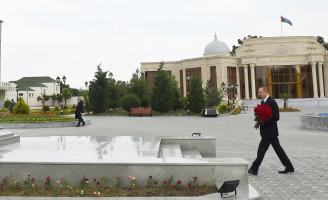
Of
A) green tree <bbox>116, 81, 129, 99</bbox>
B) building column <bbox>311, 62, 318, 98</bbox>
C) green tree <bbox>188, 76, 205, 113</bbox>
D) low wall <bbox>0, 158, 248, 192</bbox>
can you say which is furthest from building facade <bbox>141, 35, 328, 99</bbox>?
low wall <bbox>0, 158, 248, 192</bbox>

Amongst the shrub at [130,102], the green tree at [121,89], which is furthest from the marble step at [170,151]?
the green tree at [121,89]

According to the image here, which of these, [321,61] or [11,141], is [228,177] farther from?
[321,61]

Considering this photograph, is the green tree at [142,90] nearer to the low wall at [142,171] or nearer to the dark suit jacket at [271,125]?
the dark suit jacket at [271,125]

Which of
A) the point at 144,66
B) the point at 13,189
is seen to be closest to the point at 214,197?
the point at 13,189

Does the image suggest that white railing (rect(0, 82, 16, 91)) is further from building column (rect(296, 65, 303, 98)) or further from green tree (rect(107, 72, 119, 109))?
building column (rect(296, 65, 303, 98))

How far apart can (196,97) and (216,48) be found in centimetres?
3309

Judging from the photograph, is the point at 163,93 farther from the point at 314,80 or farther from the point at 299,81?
the point at 314,80

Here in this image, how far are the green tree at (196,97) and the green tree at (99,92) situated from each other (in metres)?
9.84

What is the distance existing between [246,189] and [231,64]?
5734 cm

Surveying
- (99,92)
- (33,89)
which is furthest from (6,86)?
(99,92)

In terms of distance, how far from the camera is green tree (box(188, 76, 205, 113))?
3494cm

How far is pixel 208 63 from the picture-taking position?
201 feet

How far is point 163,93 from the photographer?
119ft

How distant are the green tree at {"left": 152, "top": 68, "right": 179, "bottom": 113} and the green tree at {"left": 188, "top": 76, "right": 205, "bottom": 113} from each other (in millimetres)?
2286
